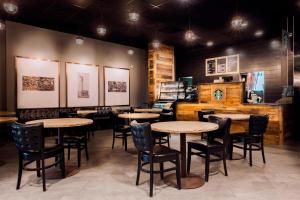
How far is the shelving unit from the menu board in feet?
6.98

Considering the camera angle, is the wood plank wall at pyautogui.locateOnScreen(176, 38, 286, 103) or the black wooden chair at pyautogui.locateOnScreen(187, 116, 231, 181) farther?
the wood plank wall at pyautogui.locateOnScreen(176, 38, 286, 103)

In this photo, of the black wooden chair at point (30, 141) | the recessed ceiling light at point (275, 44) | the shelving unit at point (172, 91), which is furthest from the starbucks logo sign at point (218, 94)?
the black wooden chair at point (30, 141)

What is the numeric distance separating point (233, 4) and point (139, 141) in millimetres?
4383

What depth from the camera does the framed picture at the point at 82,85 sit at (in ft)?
26.1

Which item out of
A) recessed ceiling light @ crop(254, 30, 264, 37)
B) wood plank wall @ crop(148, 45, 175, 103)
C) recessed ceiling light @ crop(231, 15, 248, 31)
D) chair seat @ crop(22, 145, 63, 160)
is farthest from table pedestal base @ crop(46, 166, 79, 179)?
recessed ceiling light @ crop(254, 30, 264, 37)

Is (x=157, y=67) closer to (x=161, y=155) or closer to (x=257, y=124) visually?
(x=257, y=124)

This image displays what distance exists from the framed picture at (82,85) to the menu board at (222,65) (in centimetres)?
498

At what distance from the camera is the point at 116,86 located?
927cm

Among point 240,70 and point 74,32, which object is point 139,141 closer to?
point 74,32

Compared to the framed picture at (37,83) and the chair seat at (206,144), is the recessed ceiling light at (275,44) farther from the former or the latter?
the framed picture at (37,83)

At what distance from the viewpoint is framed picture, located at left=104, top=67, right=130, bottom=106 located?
8.98m

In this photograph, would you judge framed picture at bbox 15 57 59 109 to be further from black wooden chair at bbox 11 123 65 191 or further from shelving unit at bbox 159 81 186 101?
black wooden chair at bbox 11 123 65 191

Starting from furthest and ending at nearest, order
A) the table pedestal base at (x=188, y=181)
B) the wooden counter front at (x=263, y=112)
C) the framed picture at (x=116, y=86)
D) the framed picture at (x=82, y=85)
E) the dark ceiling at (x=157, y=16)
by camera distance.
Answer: the framed picture at (x=116, y=86) → the framed picture at (x=82, y=85) → the wooden counter front at (x=263, y=112) → the dark ceiling at (x=157, y=16) → the table pedestal base at (x=188, y=181)

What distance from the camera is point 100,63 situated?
880 cm
